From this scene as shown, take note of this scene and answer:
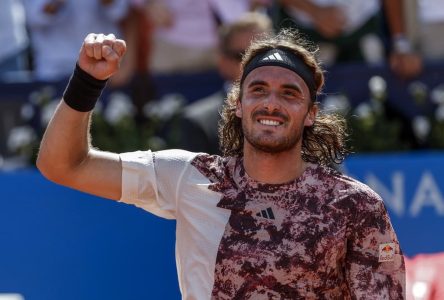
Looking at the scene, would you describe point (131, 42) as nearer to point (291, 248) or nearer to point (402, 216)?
point (402, 216)

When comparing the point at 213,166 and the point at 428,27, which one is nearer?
the point at 213,166

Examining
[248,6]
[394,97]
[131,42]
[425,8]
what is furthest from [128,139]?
[425,8]

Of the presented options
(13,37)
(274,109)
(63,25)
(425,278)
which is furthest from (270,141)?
(13,37)

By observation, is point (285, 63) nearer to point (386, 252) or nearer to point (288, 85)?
point (288, 85)

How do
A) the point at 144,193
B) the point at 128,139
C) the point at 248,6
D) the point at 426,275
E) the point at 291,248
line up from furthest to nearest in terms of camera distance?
the point at 248,6
the point at 128,139
the point at 426,275
the point at 144,193
the point at 291,248

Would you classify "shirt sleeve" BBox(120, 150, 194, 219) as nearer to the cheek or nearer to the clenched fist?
the cheek

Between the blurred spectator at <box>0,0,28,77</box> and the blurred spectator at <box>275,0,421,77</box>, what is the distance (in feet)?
6.03

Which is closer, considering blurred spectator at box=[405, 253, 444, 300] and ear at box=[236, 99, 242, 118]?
ear at box=[236, 99, 242, 118]

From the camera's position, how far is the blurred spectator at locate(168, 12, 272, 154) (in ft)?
19.7

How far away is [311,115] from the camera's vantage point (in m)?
3.82

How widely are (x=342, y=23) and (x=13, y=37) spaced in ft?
7.61

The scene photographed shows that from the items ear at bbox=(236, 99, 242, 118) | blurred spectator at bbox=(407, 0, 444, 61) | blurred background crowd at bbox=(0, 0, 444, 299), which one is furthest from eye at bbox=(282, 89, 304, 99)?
blurred spectator at bbox=(407, 0, 444, 61)

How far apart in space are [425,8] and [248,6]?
4.02ft

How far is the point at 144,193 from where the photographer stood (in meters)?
3.70
